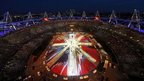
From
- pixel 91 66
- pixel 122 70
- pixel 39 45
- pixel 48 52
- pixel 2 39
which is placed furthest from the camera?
pixel 2 39

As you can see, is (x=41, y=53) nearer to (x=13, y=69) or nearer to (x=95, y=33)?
(x=13, y=69)

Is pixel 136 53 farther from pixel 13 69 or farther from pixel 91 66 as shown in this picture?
pixel 13 69

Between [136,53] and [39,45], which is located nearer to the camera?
[136,53]

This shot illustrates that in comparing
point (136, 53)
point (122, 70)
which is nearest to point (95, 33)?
point (136, 53)

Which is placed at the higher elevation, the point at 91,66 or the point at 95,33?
the point at 95,33

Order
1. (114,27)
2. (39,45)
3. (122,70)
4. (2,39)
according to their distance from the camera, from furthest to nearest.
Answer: (114,27) → (2,39) → (39,45) → (122,70)

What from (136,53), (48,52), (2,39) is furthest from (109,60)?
(2,39)
